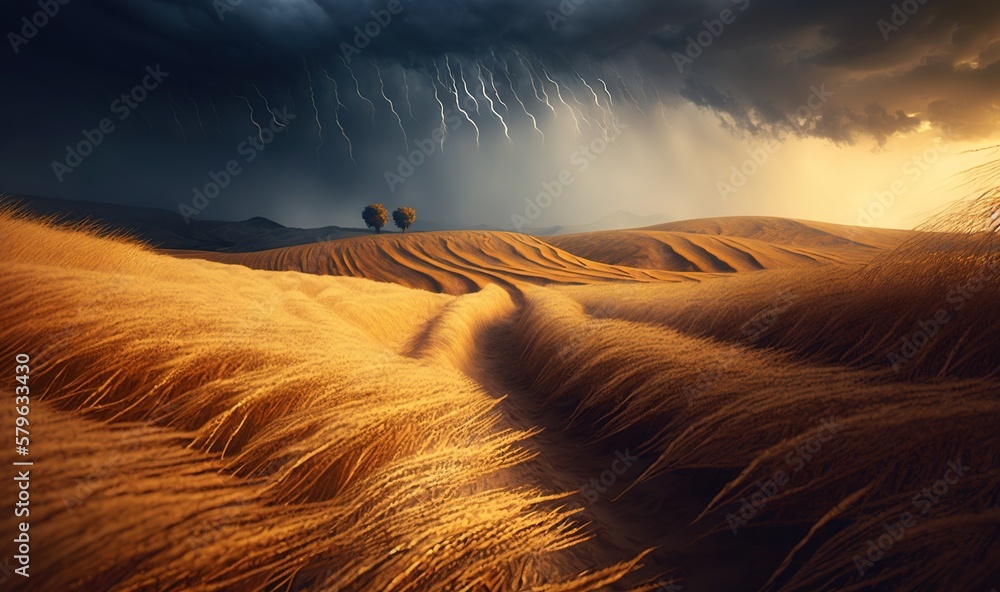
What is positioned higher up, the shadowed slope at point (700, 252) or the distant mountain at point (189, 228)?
the shadowed slope at point (700, 252)

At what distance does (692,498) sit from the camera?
2012 mm

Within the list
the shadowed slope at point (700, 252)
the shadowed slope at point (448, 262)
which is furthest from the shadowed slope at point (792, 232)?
the shadowed slope at point (448, 262)

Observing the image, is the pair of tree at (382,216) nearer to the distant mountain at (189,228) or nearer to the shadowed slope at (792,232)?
the distant mountain at (189,228)

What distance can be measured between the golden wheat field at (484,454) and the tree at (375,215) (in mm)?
43923

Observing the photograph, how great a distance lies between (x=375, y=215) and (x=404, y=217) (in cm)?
340

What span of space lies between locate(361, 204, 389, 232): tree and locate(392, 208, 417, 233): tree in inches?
52.1

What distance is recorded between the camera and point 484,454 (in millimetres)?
1560

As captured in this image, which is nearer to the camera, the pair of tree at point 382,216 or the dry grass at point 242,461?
the dry grass at point 242,461

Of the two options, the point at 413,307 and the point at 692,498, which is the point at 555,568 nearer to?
the point at 692,498

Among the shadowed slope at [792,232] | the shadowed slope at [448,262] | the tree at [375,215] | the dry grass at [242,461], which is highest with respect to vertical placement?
the shadowed slope at [792,232]

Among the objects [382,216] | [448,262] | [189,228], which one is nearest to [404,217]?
[382,216]

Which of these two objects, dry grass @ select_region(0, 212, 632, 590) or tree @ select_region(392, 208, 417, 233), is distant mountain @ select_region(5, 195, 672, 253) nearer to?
tree @ select_region(392, 208, 417, 233)

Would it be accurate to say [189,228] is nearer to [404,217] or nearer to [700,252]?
[404,217]

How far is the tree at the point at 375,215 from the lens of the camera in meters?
44.6
